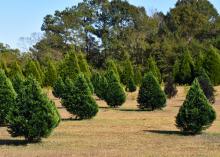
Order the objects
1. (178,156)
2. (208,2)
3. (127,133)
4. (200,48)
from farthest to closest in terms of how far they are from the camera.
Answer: (208,2) < (200,48) < (127,133) < (178,156)

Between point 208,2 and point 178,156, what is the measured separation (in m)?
60.8

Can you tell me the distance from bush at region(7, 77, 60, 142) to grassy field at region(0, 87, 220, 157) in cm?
33

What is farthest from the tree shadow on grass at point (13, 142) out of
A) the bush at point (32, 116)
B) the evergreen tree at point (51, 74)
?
the evergreen tree at point (51, 74)

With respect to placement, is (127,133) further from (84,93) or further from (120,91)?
(120,91)

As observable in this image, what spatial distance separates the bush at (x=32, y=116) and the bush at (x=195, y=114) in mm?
4539

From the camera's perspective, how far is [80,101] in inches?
867

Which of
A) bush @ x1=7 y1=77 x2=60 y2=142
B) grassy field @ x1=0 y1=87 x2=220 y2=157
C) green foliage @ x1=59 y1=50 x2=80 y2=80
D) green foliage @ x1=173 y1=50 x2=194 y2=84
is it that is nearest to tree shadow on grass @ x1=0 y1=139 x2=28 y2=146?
grassy field @ x1=0 y1=87 x2=220 y2=157

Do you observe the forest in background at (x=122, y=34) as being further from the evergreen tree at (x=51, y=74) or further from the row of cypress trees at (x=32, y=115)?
the row of cypress trees at (x=32, y=115)

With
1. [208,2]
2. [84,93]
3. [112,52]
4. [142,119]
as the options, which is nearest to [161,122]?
[142,119]

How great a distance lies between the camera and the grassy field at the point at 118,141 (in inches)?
553

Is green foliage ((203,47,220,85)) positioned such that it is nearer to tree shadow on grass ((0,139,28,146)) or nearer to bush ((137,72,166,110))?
bush ((137,72,166,110))

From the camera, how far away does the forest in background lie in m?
62.6

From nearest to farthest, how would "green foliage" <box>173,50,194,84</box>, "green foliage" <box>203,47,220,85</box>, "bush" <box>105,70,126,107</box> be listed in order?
1. "bush" <box>105,70,126,107</box>
2. "green foliage" <box>203,47,220,85</box>
3. "green foliage" <box>173,50,194,84</box>

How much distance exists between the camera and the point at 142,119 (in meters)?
22.8
